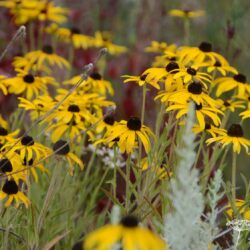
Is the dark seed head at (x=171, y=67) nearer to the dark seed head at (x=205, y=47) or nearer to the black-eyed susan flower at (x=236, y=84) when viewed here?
the black-eyed susan flower at (x=236, y=84)

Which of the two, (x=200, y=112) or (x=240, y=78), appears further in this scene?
(x=240, y=78)

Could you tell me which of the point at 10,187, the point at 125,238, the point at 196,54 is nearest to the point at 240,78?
the point at 196,54

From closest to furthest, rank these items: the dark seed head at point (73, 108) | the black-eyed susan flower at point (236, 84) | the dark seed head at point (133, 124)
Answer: the dark seed head at point (133, 124), the dark seed head at point (73, 108), the black-eyed susan flower at point (236, 84)

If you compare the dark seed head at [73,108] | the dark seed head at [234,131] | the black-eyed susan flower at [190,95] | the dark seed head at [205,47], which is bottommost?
the dark seed head at [73,108]

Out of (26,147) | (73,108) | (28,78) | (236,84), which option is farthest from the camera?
(28,78)

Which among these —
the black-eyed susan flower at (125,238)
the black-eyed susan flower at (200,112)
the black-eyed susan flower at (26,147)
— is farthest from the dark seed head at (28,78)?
the black-eyed susan flower at (125,238)

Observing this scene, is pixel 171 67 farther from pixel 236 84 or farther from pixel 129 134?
pixel 236 84

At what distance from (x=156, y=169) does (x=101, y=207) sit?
111 centimetres

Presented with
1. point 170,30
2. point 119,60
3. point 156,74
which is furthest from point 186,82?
point 170,30

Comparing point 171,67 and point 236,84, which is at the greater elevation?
point 171,67

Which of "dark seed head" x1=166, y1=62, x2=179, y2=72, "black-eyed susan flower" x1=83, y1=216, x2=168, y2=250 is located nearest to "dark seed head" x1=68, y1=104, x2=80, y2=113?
"dark seed head" x1=166, y1=62, x2=179, y2=72

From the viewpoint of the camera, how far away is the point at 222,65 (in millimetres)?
2625

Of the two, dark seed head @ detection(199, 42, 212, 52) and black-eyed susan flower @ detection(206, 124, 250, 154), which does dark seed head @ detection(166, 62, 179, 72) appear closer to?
black-eyed susan flower @ detection(206, 124, 250, 154)

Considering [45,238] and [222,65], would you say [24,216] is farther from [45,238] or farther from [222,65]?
[222,65]
